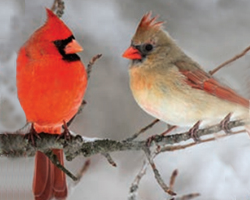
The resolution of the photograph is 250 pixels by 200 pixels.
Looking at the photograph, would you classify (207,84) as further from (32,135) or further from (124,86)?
(32,135)

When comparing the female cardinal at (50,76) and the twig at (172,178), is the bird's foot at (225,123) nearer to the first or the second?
the twig at (172,178)

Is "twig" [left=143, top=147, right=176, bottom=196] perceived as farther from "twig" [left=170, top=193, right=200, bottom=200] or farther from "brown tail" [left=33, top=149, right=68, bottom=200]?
"brown tail" [left=33, top=149, right=68, bottom=200]

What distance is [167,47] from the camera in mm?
1103

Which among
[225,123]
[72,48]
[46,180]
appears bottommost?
[46,180]

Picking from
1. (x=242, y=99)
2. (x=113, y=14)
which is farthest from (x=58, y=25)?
(x=242, y=99)

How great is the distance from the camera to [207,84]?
1.12 metres

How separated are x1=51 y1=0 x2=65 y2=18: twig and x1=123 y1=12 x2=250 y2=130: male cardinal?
19 centimetres

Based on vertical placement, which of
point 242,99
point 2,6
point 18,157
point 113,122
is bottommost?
point 18,157

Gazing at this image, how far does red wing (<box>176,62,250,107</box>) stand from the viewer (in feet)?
3.68

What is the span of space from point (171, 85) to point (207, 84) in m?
0.08

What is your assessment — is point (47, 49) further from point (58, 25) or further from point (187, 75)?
point (187, 75)

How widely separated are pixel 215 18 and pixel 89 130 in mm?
403

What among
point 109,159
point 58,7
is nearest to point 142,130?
point 109,159

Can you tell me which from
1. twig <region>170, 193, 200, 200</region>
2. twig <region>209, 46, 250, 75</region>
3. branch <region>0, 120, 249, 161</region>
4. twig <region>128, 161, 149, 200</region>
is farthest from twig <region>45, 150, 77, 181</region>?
twig <region>209, 46, 250, 75</region>
